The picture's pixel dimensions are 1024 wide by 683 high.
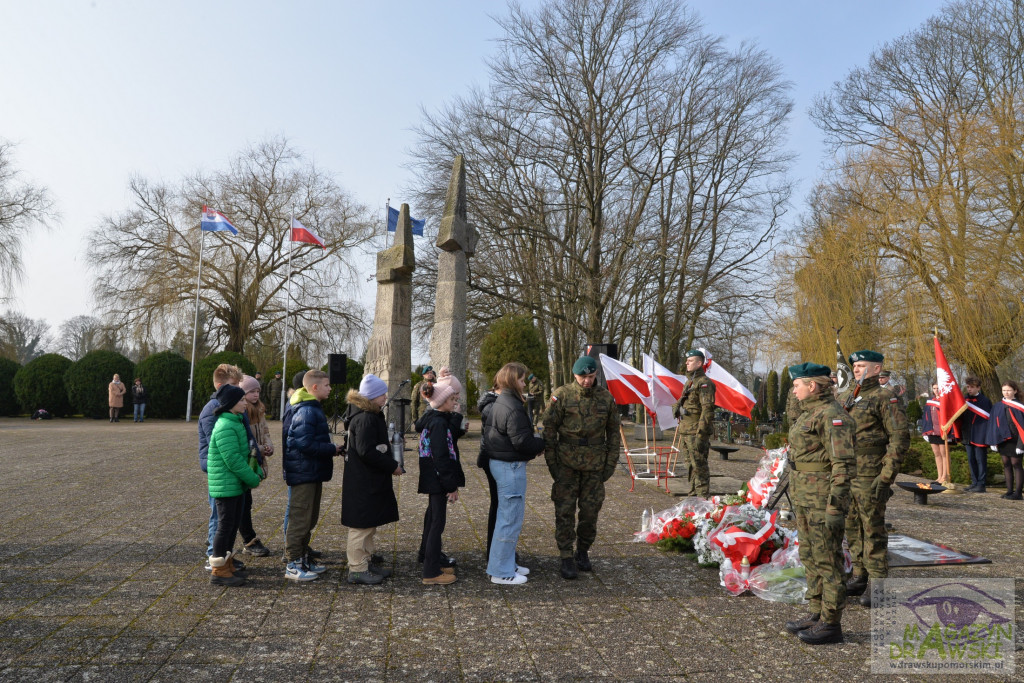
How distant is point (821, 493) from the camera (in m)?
4.22

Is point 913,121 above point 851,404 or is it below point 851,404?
above

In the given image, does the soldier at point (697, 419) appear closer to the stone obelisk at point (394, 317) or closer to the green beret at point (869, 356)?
the green beret at point (869, 356)

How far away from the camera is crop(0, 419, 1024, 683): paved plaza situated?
374cm

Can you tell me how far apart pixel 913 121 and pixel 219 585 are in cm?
2041

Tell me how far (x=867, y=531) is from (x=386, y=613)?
345 cm

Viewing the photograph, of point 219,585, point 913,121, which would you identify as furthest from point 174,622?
point 913,121

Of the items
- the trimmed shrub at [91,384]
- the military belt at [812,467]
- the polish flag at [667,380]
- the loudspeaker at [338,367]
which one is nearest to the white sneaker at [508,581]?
the military belt at [812,467]

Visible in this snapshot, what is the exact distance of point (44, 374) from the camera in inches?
1040

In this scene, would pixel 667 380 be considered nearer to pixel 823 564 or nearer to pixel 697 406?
pixel 697 406

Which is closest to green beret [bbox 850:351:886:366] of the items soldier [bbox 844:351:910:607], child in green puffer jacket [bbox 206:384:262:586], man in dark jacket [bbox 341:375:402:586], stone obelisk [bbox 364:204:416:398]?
soldier [bbox 844:351:910:607]

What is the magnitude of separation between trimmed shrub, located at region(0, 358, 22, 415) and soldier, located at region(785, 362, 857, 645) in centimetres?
3046

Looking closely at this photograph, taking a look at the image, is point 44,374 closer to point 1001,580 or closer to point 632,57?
point 632,57

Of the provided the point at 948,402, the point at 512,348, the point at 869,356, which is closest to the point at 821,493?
the point at 869,356

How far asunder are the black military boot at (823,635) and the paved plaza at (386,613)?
0.20 feet
